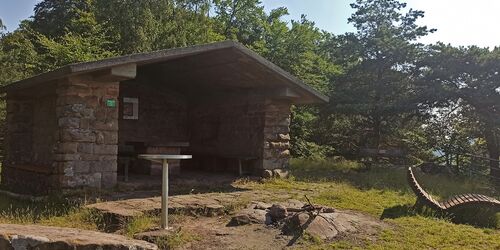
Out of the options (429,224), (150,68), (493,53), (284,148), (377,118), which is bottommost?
(429,224)

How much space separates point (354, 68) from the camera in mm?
16047

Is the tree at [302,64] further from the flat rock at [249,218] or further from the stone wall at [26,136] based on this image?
the flat rock at [249,218]

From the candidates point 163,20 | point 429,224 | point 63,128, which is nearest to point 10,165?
point 63,128

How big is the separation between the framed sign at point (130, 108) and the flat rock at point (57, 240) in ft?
24.7

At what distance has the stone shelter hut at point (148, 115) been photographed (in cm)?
762

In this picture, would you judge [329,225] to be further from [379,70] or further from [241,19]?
[241,19]

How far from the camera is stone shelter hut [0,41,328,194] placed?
7621 mm

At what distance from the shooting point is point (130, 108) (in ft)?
39.7

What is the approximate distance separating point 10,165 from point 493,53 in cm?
1337

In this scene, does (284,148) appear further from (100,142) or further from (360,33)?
(360,33)

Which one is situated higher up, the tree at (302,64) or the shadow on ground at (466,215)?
the tree at (302,64)

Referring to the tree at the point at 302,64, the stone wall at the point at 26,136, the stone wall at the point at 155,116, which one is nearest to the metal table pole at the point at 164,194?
the stone wall at the point at 26,136

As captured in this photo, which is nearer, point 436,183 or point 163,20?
point 436,183

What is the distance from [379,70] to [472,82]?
321 cm
